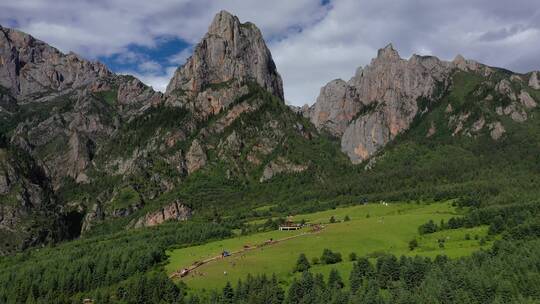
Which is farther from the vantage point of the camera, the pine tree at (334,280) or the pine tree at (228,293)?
the pine tree at (334,280)

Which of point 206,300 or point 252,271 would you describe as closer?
point 206,300

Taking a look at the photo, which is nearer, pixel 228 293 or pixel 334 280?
pixel 228 293

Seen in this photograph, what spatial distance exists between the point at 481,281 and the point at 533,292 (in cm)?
1342

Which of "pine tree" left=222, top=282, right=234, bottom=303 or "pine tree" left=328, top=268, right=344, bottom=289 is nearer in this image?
"pine tree" left=222, top=282, right=234, bottom=303

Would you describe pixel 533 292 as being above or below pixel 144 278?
below

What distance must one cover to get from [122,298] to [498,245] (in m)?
124

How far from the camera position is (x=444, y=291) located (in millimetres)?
150375

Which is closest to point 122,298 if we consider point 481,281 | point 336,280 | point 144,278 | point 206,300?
point 144,278

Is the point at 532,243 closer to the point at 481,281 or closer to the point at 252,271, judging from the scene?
the point at 481,281

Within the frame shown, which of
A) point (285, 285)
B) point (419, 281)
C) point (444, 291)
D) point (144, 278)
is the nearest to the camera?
point (444, 291)

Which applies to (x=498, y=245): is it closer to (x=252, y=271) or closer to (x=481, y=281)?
(x=481, y=281)

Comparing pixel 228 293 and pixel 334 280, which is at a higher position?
pixel 228 293

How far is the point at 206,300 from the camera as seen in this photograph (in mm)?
173125

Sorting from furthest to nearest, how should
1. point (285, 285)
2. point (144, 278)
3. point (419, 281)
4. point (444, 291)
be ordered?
point (144, 278), point (285, 285), point (419, 281), point (444, 291)
